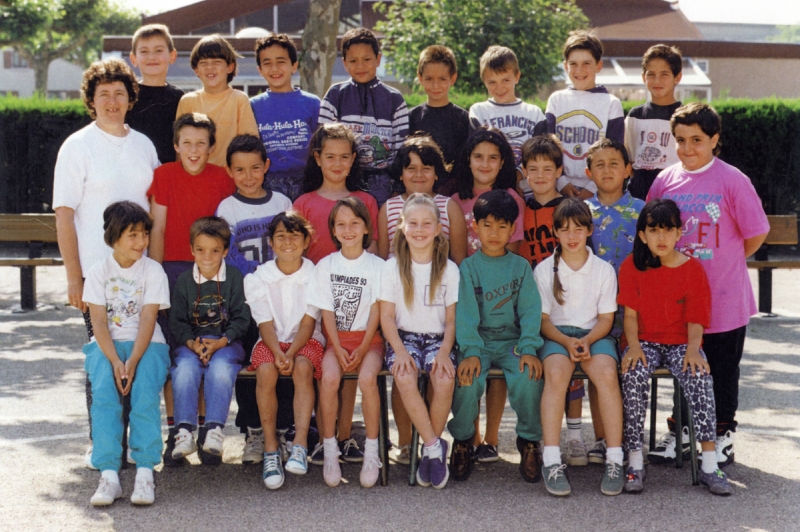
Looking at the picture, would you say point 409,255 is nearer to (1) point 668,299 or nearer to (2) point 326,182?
(2) point 326,182

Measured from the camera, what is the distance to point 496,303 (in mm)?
4574

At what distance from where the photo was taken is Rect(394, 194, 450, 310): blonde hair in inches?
180

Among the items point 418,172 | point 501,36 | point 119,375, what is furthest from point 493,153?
point 501,36

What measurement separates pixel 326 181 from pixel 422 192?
1.82 feet

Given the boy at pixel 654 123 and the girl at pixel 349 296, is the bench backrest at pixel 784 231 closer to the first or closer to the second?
the boy at pixel 654 123

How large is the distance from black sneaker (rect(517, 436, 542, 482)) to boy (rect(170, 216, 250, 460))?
1518 mm

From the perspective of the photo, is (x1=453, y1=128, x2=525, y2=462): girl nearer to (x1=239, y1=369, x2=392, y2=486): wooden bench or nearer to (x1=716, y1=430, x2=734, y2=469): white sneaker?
(x1=239, y1=369, x2=392, y2=486): wooden bench

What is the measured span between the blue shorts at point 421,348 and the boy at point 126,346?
1.15 meters

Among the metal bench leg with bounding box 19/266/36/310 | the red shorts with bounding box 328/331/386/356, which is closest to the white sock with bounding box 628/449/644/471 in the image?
the red shorts with bounding box 328/331/386/356

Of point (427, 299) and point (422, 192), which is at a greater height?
point (422, 192)

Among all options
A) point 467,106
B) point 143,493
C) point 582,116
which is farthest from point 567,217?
point 467,106

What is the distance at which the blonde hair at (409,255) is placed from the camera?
4574mm

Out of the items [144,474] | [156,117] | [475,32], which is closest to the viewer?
[144,474]

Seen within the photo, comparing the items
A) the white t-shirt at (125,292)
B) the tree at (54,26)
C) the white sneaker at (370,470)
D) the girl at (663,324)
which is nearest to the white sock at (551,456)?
the girl at (663,324)
